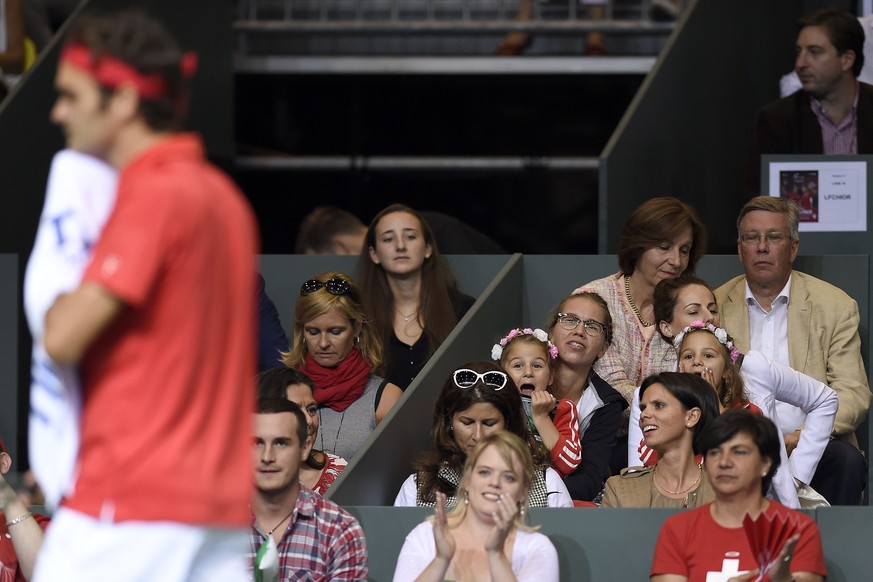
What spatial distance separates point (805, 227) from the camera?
20.6 feet

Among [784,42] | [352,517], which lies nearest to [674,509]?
[352,517]

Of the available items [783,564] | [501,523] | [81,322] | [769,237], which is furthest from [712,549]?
[81,322]

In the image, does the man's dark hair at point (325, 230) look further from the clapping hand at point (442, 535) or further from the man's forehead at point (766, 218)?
the clapping hand at point (442, 535)

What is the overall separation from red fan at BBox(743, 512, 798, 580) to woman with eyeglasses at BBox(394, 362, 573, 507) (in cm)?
76

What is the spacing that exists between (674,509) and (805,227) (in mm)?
2403

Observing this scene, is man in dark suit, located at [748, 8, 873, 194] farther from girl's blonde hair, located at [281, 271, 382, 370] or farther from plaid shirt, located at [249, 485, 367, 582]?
plaid shirt, located at [249, 485, 367, 582]

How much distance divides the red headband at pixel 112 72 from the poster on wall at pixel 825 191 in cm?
438

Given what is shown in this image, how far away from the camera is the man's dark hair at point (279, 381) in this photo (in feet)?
15.0

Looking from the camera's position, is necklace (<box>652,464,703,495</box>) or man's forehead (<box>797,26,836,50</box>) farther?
man's forehead (<box>797,26,836,50</box>)

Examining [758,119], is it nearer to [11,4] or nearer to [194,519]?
[11,4]

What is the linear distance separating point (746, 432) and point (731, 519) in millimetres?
234

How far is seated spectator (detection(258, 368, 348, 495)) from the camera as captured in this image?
4.58m

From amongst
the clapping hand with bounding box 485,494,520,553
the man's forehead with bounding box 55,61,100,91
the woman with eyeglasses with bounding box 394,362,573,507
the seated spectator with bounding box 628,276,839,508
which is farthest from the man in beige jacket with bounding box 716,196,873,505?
the man's forehead with bounding box 55,61,100,91

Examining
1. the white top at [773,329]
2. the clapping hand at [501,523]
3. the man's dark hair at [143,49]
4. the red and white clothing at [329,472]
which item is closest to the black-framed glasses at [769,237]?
the white top at [773,329]
